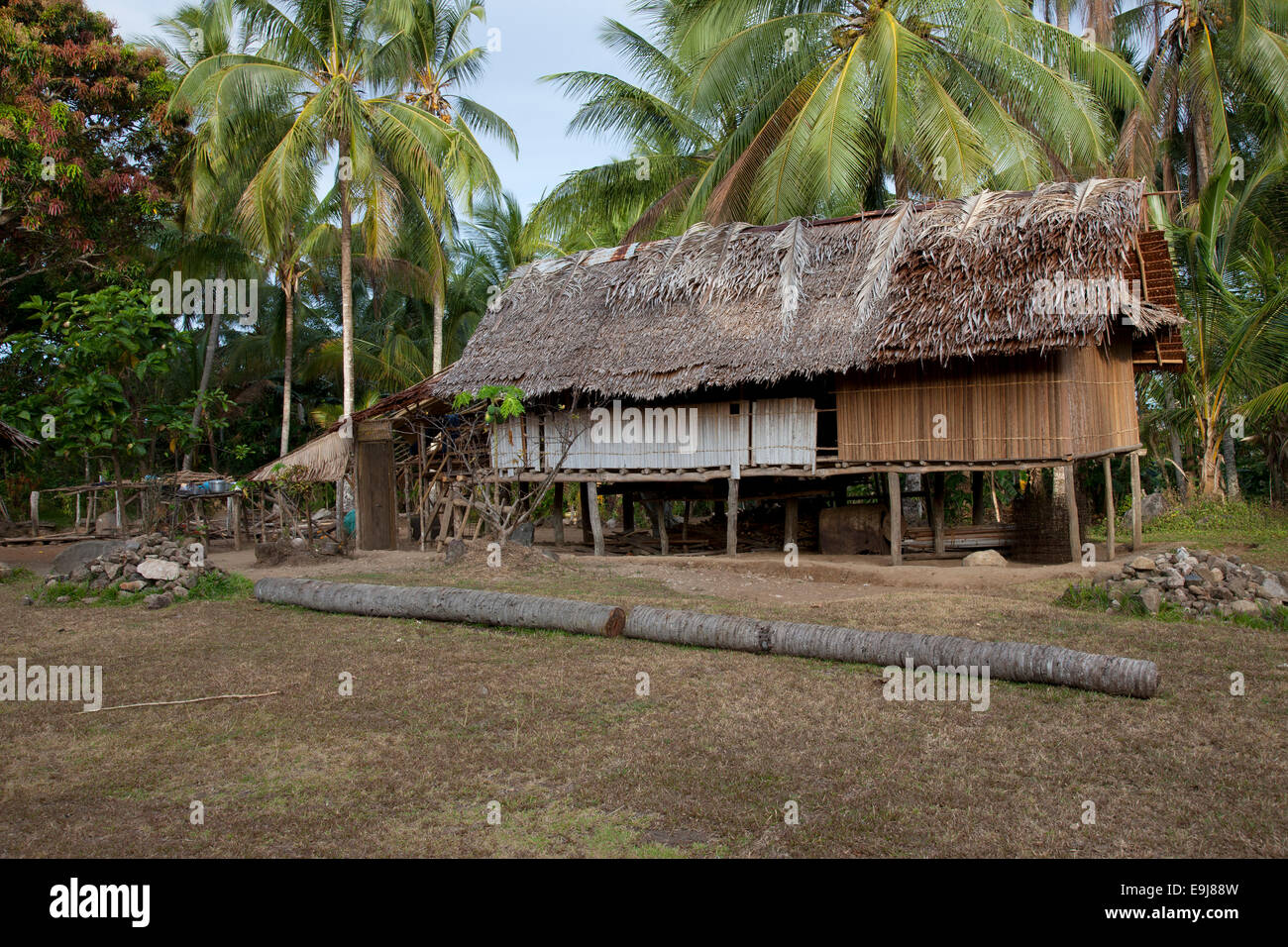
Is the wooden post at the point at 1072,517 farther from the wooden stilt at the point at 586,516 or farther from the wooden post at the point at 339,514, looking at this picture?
the wooden post at the point at 339,514

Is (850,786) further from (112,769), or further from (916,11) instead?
(916,11)

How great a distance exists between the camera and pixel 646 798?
464 centimetres

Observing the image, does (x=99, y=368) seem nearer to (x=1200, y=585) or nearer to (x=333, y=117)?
(x=333, y=117)

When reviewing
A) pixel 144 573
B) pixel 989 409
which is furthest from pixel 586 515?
pixel 144 573

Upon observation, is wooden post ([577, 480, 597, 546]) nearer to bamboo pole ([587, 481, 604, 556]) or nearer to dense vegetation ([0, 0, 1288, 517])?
bamboo pole ([587, 481, 604, 556])

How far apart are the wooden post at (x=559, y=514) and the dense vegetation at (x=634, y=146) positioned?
17.4 feet

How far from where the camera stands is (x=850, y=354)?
13609 mm

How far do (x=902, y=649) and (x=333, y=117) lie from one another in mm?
15827

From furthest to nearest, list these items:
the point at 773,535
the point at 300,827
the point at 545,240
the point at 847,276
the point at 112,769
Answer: the point at 545,240
the point at 773,535
the point at 847,276
the point at 112,769
the point at 300,827

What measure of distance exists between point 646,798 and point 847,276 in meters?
11.4

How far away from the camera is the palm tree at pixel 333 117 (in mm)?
17516

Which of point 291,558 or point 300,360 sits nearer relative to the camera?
point 291,558

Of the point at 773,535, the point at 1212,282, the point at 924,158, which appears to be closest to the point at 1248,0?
the point at 1212,282

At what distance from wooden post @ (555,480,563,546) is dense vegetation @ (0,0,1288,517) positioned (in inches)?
209
